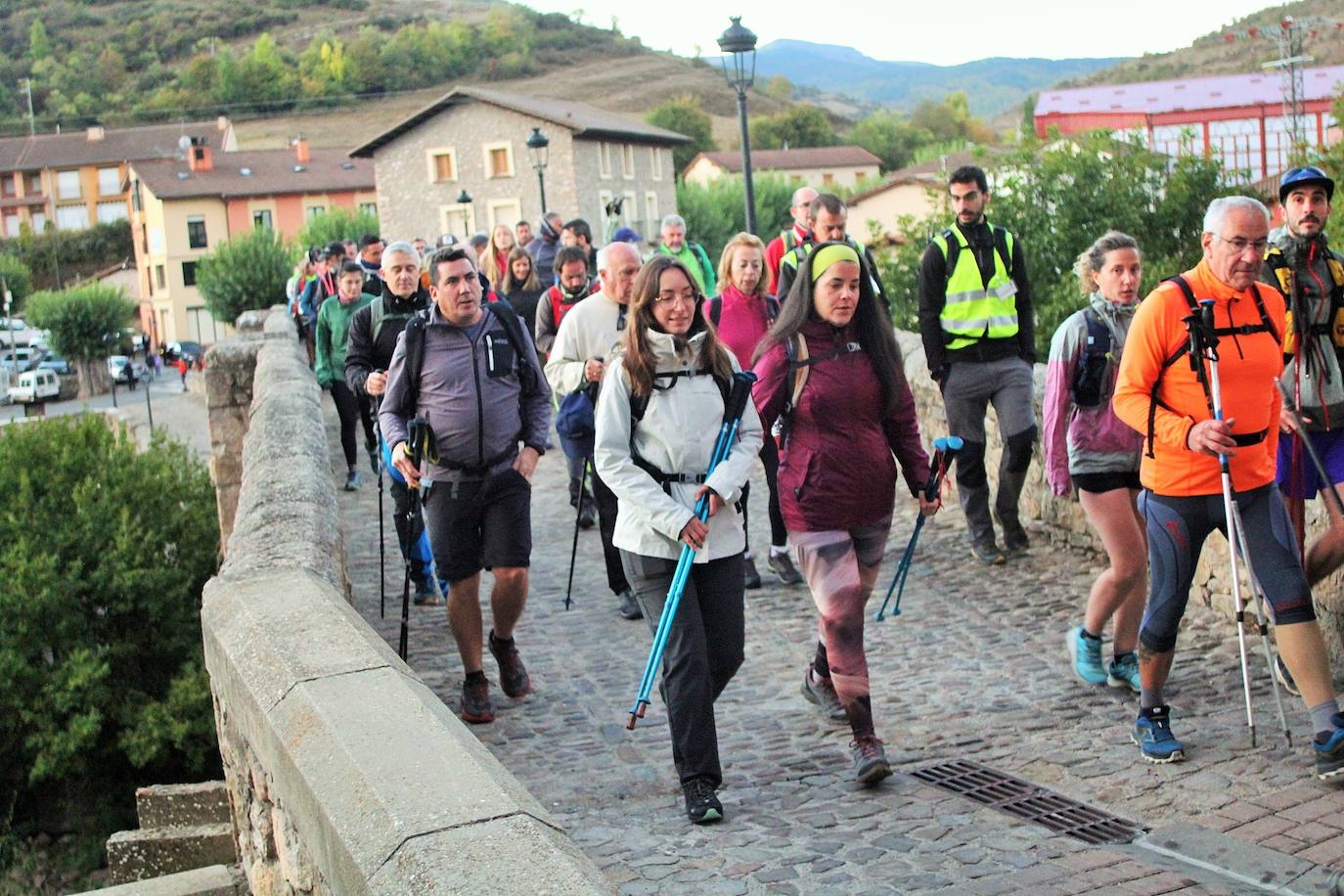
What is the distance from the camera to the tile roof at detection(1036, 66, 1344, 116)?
43.8 meters

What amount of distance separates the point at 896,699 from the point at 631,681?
1231 millimetres

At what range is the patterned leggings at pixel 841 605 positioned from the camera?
5.89 meters

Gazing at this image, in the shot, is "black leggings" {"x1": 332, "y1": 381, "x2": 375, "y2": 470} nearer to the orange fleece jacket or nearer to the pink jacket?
the pink jacket

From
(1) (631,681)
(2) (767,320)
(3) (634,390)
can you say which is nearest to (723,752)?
(1) (631,681)

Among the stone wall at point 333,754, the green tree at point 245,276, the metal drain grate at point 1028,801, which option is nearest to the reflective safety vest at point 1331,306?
the metal drain grate at point 1028,801

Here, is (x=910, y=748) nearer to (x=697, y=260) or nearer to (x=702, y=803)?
(x=702, y=803)

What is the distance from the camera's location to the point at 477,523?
6898mm

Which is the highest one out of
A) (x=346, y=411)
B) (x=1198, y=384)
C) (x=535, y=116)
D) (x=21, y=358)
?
(x=535, y=116)

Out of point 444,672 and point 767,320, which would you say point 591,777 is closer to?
point 444,672

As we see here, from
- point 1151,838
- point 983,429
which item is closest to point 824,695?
point 1151,838

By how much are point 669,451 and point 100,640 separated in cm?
968

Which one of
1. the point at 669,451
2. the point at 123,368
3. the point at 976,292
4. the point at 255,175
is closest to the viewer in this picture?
the point at 669,451

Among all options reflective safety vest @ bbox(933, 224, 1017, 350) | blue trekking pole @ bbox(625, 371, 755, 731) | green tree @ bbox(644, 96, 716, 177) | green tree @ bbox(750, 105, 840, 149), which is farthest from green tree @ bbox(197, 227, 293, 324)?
green tree @ bbox(750, 105, 840, 149)

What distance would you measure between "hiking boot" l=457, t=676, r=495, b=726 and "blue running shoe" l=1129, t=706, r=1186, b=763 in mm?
2643
